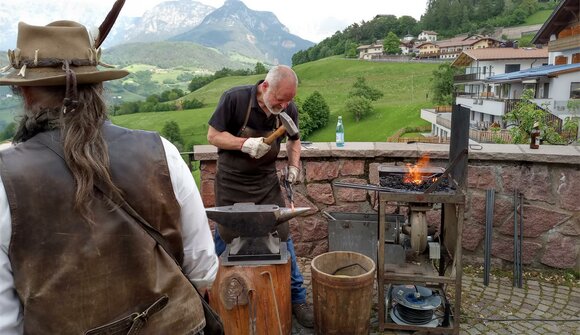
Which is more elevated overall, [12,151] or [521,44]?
[521,44]

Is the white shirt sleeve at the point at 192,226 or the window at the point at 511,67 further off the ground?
the window at the point at 511,67

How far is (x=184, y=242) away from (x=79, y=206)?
52 cm

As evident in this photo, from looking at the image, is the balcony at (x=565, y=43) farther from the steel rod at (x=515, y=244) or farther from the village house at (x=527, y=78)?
the steel rod at (x=515, y=244)

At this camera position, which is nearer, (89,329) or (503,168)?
(89,329)

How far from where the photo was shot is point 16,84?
142 cm

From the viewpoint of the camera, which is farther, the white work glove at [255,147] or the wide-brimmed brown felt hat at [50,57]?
the white work glove at [255,147]

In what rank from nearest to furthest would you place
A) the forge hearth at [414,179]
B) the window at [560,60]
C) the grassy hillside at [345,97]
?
1. the forge hearth at [414,179]
2. the window at [560,60]
3. the grassy hillside at [345,97]

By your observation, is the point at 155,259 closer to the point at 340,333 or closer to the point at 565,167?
the point at 340,333

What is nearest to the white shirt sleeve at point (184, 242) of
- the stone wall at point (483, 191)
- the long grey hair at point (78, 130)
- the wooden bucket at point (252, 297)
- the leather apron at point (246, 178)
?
the long grey hair at point (78, 130)

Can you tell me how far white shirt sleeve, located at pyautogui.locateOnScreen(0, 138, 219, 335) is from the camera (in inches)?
53.2

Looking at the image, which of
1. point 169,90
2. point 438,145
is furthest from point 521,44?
point 438,145

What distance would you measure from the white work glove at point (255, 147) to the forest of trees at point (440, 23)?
95.0 meters

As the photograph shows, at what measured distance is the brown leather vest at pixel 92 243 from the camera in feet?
4.43

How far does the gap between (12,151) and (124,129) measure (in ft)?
1.12
